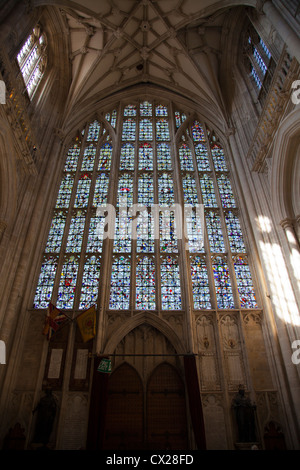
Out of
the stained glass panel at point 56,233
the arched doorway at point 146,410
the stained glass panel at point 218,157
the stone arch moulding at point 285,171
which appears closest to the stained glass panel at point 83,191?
the stained glass panel at point 56,233

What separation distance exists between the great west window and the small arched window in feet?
10.2

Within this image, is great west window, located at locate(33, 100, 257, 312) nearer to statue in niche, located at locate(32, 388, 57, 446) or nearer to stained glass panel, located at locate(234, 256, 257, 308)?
stained glass panel, located at locate(234, 256, 257, 308)

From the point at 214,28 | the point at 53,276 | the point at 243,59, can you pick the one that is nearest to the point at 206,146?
the point at 243,59

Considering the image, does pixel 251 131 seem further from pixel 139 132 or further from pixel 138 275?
pixel 138 275

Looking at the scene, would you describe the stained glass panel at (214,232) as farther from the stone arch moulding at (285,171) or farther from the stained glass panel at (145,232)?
the stone arch moulding at (285,171)

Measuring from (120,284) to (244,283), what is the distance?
171 inches

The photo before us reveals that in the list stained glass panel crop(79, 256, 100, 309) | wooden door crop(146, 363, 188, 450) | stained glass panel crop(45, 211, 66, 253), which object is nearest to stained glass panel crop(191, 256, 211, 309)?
wooden door crop(146, 363, 188, 450)

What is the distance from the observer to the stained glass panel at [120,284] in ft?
35.8

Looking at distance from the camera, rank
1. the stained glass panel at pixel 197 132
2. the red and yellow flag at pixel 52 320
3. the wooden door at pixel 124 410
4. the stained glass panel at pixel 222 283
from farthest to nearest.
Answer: the stained glass panel at pixel 197 132 < the stained glass panel at pixel 222 283 < the red and yellow flag at pixel 52 320 < the wooden door at pixel 124 410

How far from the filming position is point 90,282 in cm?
1127

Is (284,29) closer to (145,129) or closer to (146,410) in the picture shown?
(145,129)

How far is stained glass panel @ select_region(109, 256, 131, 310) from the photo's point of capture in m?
10.9

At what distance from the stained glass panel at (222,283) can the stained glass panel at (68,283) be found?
16.4 feet

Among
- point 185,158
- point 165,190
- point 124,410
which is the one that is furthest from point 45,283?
point 185,158
